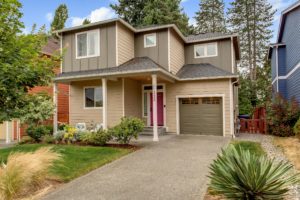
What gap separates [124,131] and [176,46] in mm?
7346

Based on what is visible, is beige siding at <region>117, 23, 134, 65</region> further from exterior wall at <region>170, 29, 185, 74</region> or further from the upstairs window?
exterior wall at <region>170, 29, 185, 74</region>

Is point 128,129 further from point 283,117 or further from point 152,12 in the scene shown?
point 152,12

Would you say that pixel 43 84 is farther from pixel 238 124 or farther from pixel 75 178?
pixel 238 124

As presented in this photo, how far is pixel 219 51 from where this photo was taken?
1474 centimetres

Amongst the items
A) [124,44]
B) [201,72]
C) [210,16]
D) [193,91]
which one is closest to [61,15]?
[210,16]

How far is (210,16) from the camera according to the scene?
35.3 meters

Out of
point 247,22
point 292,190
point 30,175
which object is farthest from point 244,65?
point 30,175

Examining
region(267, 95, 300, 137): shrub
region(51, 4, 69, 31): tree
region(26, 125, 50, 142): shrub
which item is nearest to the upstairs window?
region(26, 125, 50, 142): shrub

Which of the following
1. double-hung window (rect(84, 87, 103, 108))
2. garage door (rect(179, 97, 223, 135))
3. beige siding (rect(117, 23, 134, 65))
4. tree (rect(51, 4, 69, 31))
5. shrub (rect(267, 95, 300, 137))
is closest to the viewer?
shrub (rect(267, 95, 300, 137))

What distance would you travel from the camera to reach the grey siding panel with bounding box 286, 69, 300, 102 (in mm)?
13748

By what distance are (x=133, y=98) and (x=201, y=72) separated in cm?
415

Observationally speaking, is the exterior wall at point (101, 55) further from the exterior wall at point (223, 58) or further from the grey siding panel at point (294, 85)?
the grey siding panel at point (294, 85)

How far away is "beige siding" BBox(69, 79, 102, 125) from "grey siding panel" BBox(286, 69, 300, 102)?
11.6m

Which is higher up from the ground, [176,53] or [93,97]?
[176,53]
